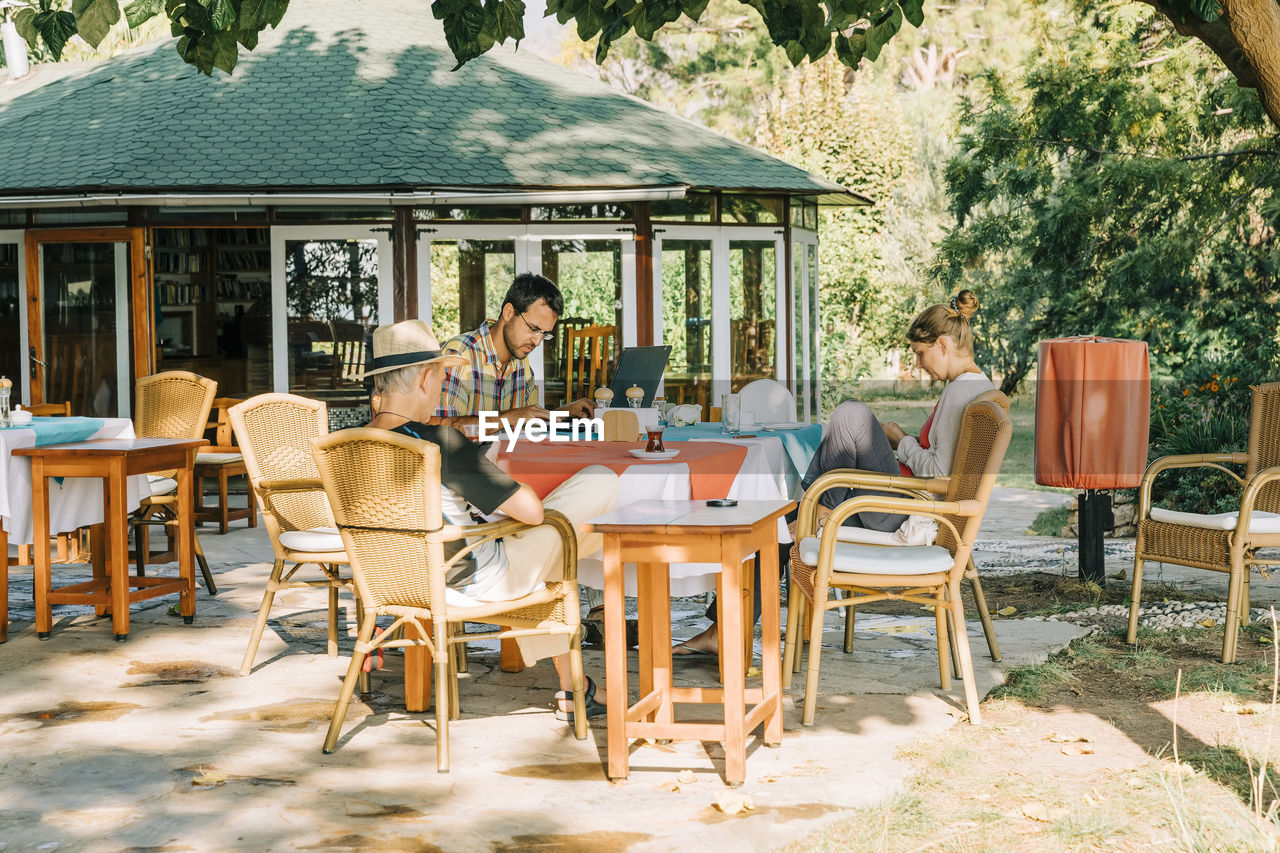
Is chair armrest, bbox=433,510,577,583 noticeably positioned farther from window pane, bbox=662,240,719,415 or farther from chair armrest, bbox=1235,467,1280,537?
window pane, bbox=662,240,719,415

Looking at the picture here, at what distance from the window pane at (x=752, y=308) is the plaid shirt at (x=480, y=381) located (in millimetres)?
7548

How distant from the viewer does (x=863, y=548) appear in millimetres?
4809

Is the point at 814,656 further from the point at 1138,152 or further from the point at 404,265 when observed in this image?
the point at 1138,152

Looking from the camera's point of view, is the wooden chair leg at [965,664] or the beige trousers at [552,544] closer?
the beige trousers at [552,544]

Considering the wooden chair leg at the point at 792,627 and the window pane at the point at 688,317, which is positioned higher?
the window pane at the point at 688,317

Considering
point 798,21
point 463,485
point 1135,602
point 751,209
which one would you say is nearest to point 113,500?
point 463,485

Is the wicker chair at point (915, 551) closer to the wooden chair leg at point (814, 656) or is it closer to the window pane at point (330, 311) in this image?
the wooden chair leg at point (814, 656)

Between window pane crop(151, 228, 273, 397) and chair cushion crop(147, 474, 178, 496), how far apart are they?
A: 20.0 feet

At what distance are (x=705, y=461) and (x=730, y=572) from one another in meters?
1.09

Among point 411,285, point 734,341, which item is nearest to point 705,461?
point 411,285

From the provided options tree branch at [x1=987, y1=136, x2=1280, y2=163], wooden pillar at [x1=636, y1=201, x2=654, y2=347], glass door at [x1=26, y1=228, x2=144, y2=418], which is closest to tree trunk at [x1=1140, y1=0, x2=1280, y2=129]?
tree branch at [x1=987, y1=136, x2=1280, y2=163]

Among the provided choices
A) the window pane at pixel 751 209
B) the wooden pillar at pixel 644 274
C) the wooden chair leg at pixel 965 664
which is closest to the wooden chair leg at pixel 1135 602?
the wooden chair leg at pixel 965 664

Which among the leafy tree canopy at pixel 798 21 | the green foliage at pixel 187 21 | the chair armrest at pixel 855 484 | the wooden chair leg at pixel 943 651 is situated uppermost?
the leafy tree canopy at pixel 798 21

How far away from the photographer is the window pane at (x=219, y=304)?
1309 cm
